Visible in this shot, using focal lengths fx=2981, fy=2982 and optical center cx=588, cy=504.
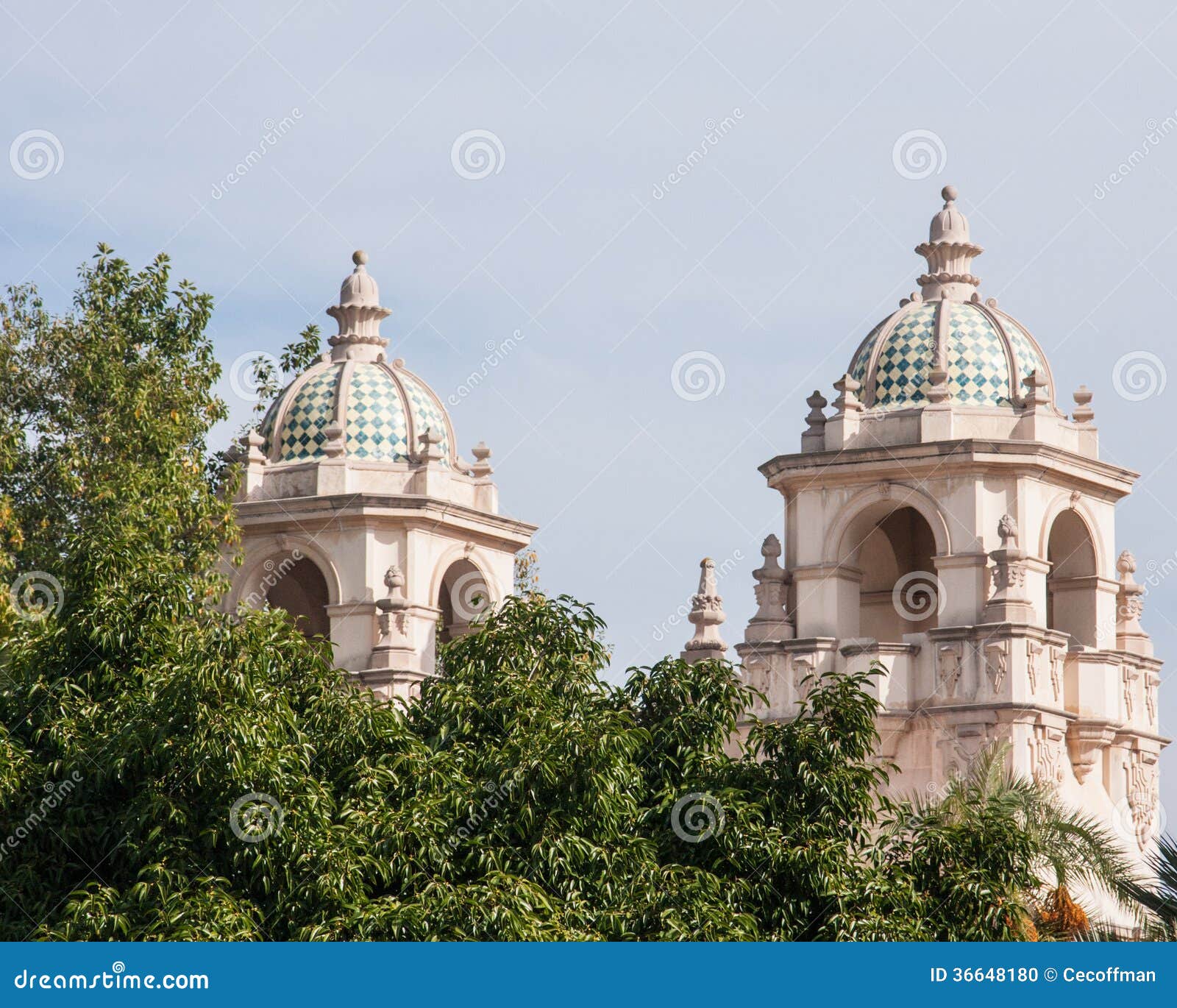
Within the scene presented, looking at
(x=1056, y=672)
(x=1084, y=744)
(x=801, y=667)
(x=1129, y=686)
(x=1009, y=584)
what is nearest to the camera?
(x=1009, y=584)

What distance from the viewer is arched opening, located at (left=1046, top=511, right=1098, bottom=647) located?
37188mm

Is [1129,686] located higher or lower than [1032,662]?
higher

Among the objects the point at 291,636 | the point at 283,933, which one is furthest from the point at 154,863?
the point at 291,636

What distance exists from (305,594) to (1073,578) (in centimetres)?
1042

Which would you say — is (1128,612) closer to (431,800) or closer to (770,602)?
(770,602)

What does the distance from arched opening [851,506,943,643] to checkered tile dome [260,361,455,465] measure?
570 cm

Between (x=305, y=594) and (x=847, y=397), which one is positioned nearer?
(x=847, y=397)

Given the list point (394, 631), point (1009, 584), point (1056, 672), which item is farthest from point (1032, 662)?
point (394, 631)

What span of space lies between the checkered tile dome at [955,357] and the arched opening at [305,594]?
8.16 meters

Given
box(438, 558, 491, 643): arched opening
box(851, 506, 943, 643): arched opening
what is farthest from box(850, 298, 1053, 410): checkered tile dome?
box(438, 558, 491, 643): arched opening

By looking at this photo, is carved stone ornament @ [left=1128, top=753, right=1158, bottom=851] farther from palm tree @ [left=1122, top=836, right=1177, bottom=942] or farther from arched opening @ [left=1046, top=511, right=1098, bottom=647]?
palm tree @ [left=1122, top=836, right=1177, bottom=942]

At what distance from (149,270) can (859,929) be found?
47.8 ft

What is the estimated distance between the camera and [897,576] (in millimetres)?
38281

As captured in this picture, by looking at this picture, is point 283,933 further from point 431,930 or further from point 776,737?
point 776,737
